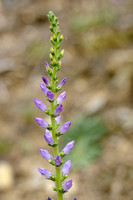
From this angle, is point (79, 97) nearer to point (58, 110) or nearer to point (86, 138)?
point (86, 138)

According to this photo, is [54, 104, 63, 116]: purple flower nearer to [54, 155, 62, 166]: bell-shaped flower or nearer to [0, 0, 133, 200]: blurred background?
[54, 155, 62, 166]: bell-shaped flower

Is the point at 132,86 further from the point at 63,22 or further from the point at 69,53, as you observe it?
the point at 63,22

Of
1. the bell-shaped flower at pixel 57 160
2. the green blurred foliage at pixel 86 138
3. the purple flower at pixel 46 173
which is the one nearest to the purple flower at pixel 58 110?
the bell-shaped flower at pixel 57 160

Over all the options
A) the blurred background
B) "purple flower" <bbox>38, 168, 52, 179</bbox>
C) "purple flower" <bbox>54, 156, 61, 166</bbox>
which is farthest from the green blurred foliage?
"purple flower" <bbox>54, 156, 61, 166</bbox>

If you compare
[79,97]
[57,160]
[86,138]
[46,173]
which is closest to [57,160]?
[57,160]

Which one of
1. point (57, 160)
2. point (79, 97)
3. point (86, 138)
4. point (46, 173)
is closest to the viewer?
point (57, 160)

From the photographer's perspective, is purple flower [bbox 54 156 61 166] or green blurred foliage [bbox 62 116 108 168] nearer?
purple flower [bbox 54 156 61 166]

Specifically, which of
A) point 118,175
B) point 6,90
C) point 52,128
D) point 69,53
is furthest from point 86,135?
point 52,128
